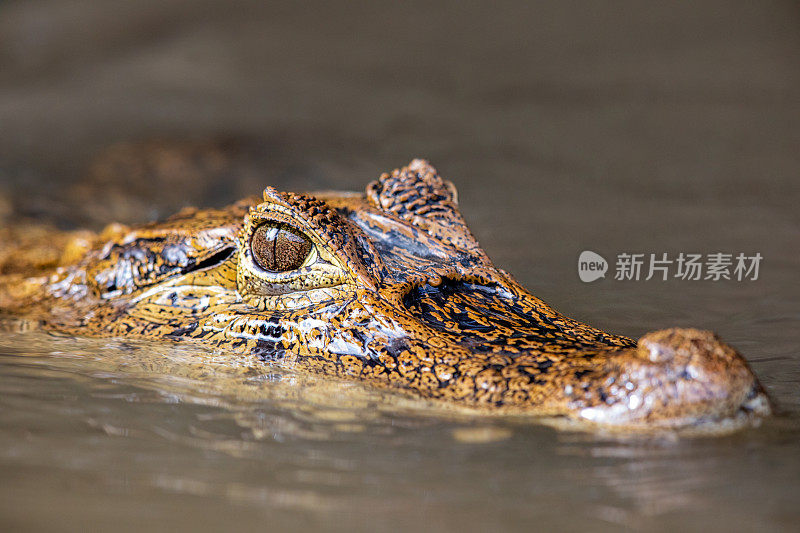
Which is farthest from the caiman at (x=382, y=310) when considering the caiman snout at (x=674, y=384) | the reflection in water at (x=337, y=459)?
the reflection in water at (x=337, y=459)

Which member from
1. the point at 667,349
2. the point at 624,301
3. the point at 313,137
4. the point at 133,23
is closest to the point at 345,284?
the point at 667,349

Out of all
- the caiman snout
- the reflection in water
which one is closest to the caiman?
the caiman snout

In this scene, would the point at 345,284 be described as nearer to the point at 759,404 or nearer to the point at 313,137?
the point at 759,404

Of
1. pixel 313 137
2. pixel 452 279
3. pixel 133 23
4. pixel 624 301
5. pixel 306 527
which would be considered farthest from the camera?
pixel 133 23

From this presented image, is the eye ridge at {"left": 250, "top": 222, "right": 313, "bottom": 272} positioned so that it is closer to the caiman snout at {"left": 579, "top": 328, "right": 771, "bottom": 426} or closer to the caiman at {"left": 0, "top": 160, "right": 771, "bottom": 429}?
the caiman at {"left": 0, "top": 160, "right": 771, "bottom": 429}

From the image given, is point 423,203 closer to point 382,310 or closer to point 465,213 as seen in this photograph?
point 382,310

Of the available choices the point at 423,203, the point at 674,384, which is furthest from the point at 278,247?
the point at 674,384
